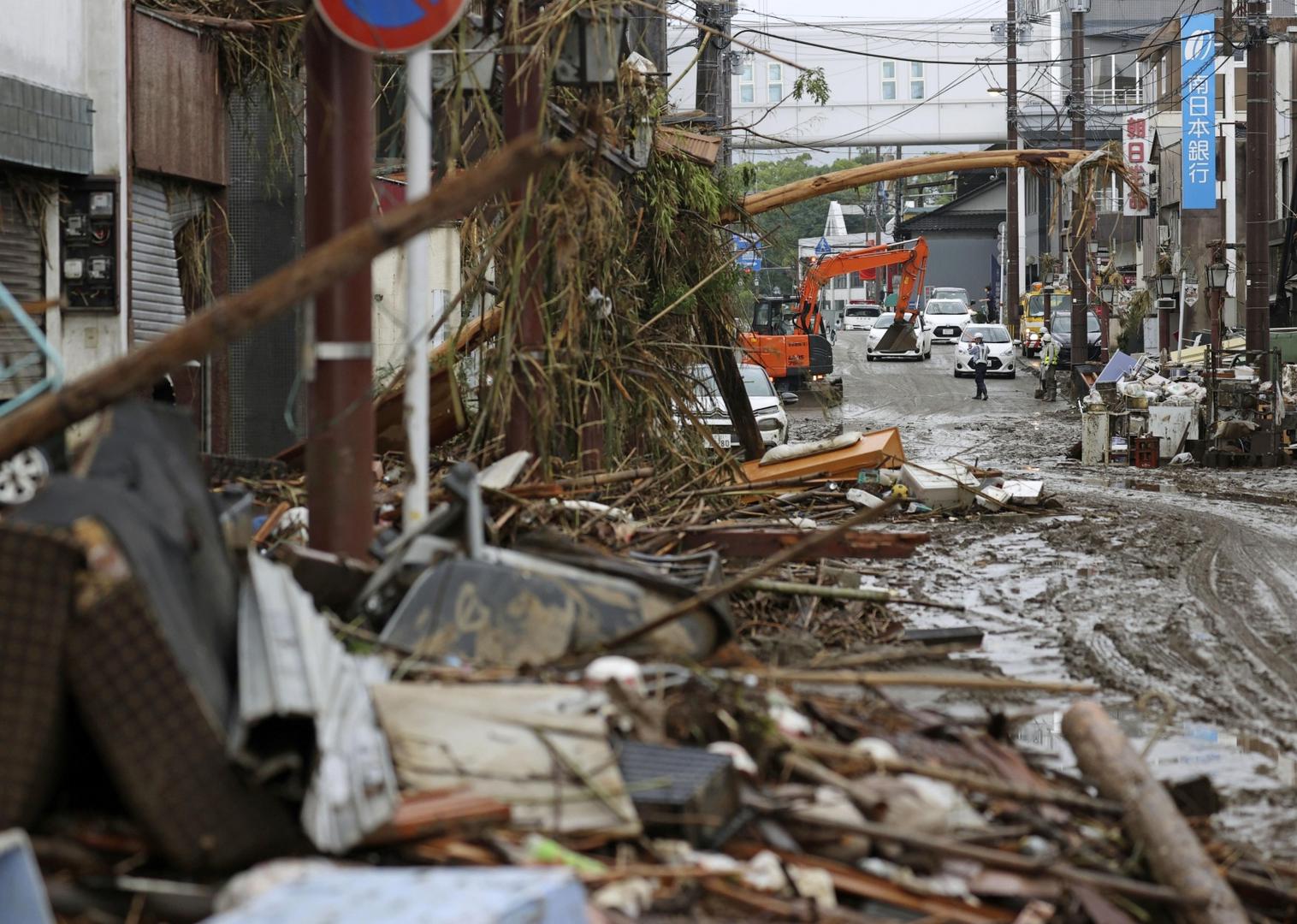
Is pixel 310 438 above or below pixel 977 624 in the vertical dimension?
above

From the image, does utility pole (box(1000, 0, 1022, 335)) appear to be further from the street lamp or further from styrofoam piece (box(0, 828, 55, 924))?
styrofoam piece (box(0, 828, 55, 924))

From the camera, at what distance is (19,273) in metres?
12.1

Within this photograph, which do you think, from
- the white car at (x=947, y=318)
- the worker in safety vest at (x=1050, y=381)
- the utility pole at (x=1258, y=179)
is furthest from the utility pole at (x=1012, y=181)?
the utility pole at (x=1258, y=179)

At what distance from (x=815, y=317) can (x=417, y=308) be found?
38031 mm

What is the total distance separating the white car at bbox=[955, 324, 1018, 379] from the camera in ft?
155

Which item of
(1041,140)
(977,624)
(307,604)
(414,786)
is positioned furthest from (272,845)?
(1041,140)

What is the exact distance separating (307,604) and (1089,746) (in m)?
3.07

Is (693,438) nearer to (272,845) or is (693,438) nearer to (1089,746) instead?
(1089,746)

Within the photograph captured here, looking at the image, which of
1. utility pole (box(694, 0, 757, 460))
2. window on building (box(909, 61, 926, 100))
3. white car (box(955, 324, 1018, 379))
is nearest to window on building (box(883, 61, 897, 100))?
window on building (box(909, 61, 926, 100))

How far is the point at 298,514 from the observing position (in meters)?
8.02

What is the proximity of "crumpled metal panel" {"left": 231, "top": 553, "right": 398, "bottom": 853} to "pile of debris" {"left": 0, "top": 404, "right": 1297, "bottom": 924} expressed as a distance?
0.4 inches

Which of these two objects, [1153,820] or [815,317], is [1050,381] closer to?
[815,317]

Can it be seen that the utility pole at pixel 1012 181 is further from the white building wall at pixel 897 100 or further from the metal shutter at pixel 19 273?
the metal shutter at pixel 19 273

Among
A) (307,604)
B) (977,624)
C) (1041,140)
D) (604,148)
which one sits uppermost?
(1041,140)
